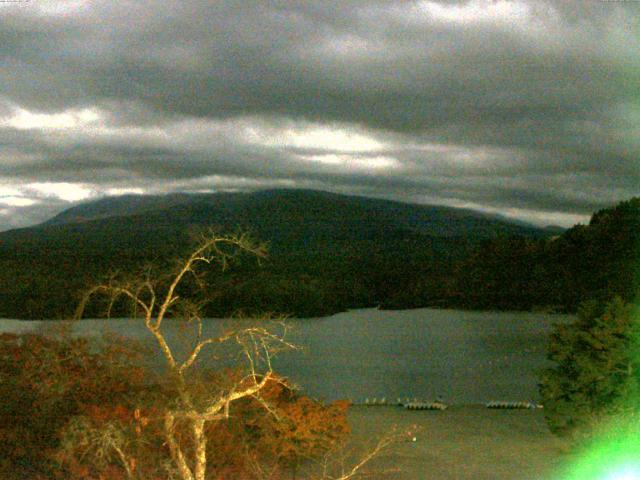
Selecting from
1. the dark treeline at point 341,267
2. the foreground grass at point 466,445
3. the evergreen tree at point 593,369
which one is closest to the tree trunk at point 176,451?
the foreground grass at point 466,445

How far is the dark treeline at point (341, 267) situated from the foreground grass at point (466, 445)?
45.3 ft

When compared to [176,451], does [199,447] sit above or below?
above

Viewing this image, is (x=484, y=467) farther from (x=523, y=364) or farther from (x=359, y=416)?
(x=523, y=364)

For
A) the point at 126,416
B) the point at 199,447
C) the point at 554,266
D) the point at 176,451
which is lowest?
the point at 554,266

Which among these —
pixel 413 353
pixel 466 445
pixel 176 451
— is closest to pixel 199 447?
pixel 176 451

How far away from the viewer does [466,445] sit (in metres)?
17.7

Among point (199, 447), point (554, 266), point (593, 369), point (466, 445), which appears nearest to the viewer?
point (199, 447)

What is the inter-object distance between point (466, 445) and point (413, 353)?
81.0 feet

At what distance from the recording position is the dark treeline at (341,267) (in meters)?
43.8

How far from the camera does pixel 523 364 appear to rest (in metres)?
38.4

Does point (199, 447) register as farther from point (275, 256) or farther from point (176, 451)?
point (275, 256)

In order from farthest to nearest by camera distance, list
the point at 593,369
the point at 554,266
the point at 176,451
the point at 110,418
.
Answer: the point at 554,266 < the point at 593,369 < the point at 110,418 < the point at 176,451

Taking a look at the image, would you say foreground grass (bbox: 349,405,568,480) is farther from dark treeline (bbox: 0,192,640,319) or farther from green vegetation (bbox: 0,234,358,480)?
dark treeline (bbox: 0,192,640,319)

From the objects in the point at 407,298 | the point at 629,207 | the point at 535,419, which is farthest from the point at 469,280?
the point at 535,419
